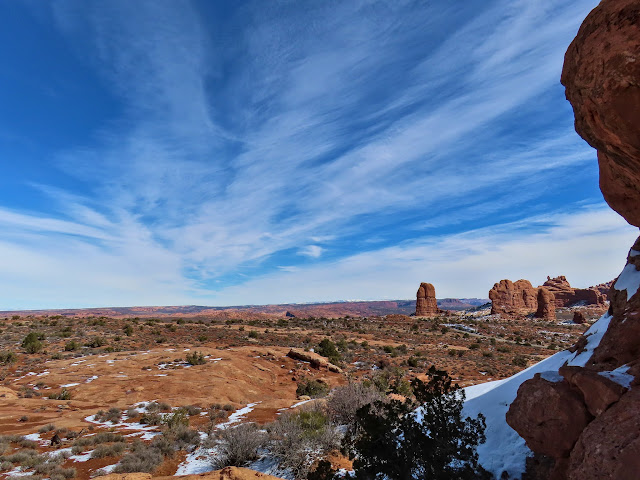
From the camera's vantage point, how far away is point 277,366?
77.0ft

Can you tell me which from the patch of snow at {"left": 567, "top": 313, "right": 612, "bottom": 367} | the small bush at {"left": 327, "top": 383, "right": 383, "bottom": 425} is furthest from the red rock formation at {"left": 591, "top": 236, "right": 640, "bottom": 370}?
the small bush at {"left": 327, "top": 383, "right": 383, "bottom": 425}

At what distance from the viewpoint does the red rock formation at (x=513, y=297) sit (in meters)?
92.4

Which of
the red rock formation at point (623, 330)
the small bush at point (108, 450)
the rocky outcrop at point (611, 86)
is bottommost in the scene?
the small bush at point (108, 450)

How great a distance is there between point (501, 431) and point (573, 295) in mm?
138699

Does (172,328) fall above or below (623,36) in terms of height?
below

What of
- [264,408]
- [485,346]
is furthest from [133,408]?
[485,346]

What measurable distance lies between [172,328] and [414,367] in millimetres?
29078

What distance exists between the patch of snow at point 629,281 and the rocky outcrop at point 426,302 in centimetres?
7896

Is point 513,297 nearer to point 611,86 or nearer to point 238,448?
point 238,448

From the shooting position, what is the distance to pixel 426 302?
8112cm

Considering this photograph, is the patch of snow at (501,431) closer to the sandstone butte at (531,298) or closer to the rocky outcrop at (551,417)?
the rocky outcrop at (551,417)

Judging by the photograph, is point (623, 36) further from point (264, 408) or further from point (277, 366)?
point (277, 366)

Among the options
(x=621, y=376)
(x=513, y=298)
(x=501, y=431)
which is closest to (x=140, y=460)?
(x=501, y=431)

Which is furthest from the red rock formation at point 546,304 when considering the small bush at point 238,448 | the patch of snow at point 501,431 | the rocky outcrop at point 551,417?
the rocky outcrop at point 551,417
